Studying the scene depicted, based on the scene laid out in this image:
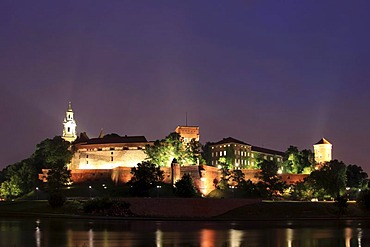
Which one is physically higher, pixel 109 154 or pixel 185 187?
pixel 109 154

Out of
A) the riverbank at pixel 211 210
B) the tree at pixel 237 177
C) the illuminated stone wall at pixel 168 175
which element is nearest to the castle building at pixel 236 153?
the tree at pixel 237 177

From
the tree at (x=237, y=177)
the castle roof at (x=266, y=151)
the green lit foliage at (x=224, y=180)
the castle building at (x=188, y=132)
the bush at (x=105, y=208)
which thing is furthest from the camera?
the castle roof at (x=266, y=151)

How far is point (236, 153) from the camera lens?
342ft

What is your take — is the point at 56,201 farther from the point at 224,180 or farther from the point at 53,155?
the point at 224,180

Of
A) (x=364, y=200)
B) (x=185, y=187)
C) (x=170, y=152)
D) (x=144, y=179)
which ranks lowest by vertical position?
(x=364, y=200)

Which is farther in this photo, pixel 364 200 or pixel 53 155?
pixel 53 155

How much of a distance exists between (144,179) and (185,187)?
5281 mm

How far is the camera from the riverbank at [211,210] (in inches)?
2062

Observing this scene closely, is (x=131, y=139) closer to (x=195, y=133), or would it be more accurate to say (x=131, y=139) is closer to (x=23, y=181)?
(x=195, y=133)

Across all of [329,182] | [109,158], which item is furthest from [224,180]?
[109,158]

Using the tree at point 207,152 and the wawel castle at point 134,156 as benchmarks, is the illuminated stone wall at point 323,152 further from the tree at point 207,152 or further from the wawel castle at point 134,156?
the tree at point 207,152

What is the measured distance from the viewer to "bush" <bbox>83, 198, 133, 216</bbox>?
50.8 m

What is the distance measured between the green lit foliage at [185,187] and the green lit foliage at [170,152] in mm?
11280

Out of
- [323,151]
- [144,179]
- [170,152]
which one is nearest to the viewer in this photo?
[144,179]
